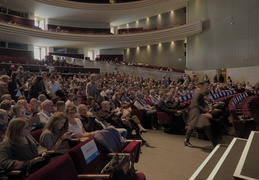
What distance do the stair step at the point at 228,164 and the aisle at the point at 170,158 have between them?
619 mm

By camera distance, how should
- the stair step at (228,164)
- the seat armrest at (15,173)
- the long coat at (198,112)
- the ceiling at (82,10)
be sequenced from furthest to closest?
1. the ceiling at (82,10)
2. the long coat at (198,112)
3. the stair step at (228,164)
4. the seat armrest at (15,173)

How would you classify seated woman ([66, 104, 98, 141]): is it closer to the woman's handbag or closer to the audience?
the audience

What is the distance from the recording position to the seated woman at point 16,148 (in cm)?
181

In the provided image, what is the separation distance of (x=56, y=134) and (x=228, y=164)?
6.97 feet

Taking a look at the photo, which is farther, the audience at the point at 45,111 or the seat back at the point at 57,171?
the audience at the point at 45,111

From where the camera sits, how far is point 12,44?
2019 cm

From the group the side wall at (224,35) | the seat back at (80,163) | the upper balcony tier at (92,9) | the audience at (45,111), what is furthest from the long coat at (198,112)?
the upper balcony tier at (92,9)

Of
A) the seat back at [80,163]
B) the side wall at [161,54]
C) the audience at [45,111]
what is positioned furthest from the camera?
the side wall at [161,54]

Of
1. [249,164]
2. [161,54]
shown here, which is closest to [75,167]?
[249,164]

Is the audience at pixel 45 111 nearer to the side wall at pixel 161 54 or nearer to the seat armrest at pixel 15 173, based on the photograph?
the seat armrest at pixel 15 173

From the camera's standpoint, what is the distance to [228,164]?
2.40m

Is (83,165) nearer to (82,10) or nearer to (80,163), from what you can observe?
(80,163)

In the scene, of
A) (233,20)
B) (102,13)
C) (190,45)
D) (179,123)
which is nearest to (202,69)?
(190,45)

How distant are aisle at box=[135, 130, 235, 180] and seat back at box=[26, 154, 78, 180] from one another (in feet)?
4.75
